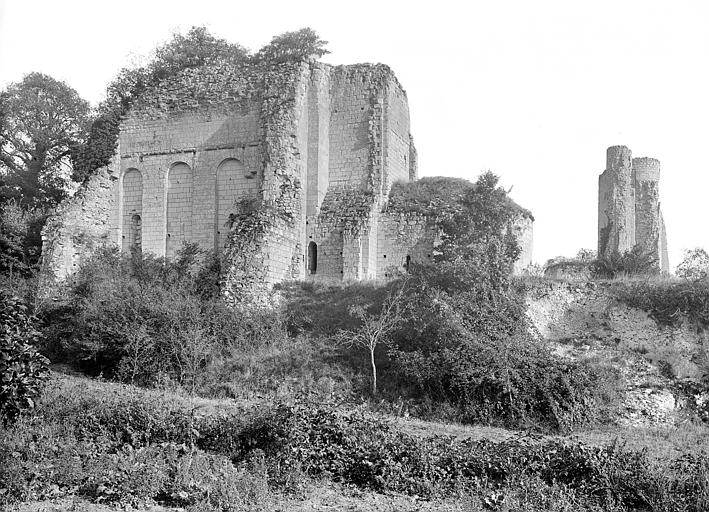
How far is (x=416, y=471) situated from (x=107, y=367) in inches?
389

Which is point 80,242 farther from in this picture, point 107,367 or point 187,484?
point 187,484

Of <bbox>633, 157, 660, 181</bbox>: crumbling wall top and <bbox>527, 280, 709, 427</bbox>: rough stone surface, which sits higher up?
<bbox>633, 157, 660, 181</bbox>: crumbling wall top

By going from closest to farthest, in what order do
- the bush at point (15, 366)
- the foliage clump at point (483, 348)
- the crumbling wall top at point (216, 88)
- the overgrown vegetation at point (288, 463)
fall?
the overgrown vegetation at point (288, 463), the bush at point (15, 366), the foliage clump at point (483, 348), the crumbling wall top at point (216, 88)

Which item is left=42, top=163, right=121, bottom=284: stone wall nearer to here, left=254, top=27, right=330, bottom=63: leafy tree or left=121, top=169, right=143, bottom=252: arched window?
left=121, top=169, right=143, bottom=252: arched window

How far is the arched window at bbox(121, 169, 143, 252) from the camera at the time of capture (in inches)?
1008

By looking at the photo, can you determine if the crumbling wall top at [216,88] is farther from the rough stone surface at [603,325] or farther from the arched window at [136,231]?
the rough stone surface at [603,325]

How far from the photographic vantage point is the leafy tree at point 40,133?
29688 mm

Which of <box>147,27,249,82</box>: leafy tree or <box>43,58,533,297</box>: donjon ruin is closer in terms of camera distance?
<box>43,58,533,297</box>: donjon ruin

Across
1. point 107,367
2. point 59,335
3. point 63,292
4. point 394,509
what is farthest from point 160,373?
point 394,509

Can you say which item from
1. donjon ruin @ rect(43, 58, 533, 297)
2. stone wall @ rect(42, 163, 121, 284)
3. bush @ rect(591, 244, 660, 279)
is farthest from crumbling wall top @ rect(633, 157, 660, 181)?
stone wall @ rect(42, 163, 121, 284)

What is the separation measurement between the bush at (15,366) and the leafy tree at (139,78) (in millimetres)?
14743

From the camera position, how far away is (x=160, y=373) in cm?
1631

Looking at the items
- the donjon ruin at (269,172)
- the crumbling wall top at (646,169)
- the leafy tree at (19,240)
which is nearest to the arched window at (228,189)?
the donjon ruin at (269,172)

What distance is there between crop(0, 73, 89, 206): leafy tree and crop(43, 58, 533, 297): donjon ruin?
224 inches
